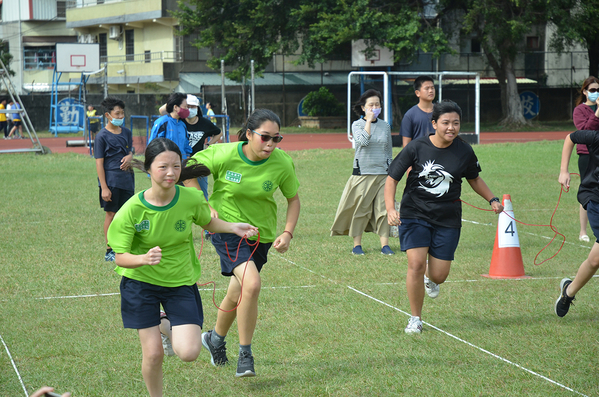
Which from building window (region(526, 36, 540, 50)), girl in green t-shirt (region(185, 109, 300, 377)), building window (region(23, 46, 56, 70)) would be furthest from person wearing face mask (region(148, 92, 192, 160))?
building window (region(23, 46, 56, 70))

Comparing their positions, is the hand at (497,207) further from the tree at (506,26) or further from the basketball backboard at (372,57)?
the basketball backboard at (372,57)

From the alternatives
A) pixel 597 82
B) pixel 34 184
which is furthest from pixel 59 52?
pixel 597 82

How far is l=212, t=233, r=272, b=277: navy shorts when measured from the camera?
15.4 feet

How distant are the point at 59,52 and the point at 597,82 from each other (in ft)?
99.1

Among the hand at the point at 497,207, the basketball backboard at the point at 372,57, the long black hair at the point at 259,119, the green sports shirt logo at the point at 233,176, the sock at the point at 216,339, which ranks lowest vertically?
the sock at the point at 216,339

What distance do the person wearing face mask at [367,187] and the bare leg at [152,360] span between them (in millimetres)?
4956

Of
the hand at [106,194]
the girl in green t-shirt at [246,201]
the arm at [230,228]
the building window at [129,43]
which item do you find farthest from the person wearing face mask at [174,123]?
the building window at [129,43]

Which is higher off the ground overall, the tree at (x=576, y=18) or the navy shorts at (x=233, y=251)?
the tree at (x=576, y=18)

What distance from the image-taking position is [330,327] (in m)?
5.72

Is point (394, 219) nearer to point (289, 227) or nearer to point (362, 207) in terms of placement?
point (289, 227)

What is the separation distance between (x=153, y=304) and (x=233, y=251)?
0.91 metres

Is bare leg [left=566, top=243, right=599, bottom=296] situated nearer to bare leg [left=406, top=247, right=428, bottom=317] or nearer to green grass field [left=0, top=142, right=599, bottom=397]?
green grass field [left=0, top=142, right=599, bottom=397]

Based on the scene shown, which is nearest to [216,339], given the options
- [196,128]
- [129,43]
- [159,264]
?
[159,264]

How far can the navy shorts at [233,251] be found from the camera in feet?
15.4
